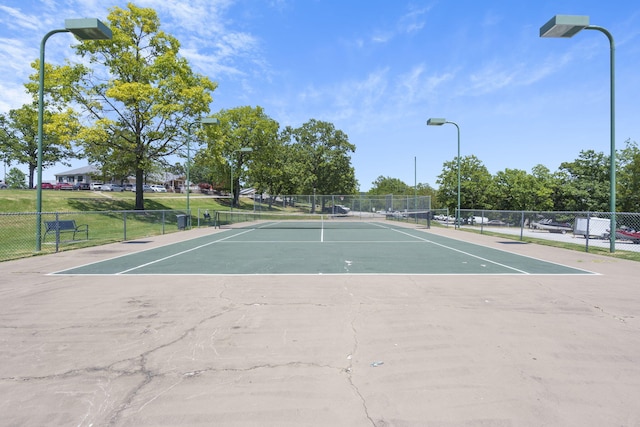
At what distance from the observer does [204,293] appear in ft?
22.2

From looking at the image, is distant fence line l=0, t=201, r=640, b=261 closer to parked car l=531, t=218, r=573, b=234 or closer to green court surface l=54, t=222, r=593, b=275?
parked car l=531, t=218, r=573, b=234

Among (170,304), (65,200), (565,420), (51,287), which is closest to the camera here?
(565,420)

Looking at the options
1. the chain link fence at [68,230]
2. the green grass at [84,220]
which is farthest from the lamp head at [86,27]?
the green grass at [84,220]

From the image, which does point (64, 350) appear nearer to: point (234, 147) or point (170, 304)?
point (170, 304)

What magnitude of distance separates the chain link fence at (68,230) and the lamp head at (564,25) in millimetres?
17514

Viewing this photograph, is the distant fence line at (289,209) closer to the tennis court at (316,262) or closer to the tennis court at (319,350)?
the tennis court at (316,262)

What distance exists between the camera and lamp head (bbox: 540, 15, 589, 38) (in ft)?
36.9

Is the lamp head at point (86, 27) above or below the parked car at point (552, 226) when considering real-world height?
above

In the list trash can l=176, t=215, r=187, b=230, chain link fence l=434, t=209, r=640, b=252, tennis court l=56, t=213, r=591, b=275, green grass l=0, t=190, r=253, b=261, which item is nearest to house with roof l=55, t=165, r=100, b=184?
green grass l=0, t=190, r=253, b=261

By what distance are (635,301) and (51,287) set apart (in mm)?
10938

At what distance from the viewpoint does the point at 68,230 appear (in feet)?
55.1

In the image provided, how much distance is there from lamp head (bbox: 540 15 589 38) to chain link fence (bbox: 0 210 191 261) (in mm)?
17514

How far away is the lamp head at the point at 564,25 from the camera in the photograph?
443 inches

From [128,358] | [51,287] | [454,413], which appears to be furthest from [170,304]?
[454,413]
